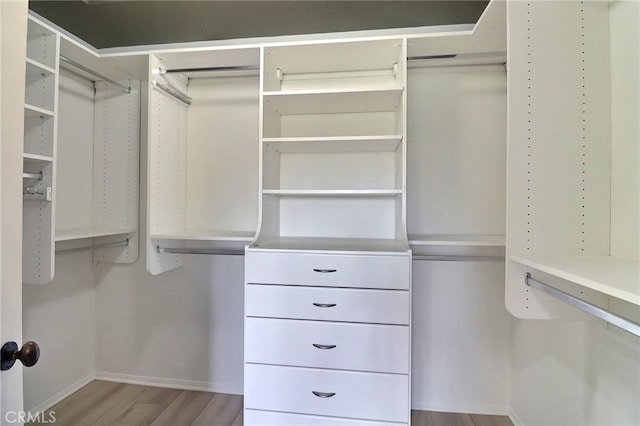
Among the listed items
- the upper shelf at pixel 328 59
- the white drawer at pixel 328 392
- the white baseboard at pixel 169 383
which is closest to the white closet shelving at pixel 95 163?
the white baseboard at pixel 169 383

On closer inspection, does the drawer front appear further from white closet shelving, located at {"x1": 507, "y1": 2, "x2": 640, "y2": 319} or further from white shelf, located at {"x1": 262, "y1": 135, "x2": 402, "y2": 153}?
white shelf, located at {"x1": 262, "y1": 135, "x2": 402, "y2": 153}

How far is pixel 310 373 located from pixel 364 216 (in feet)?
3.26

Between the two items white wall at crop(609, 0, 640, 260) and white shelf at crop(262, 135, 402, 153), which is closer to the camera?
white wall at crop(609, 0, 640, 260)

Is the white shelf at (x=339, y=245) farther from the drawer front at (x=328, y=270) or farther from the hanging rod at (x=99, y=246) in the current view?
the hanging rod at (x=99, y=246)

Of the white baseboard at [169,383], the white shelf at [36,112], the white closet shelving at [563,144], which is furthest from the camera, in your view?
the white baseboard at [169,383]

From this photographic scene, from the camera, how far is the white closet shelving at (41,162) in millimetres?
1666

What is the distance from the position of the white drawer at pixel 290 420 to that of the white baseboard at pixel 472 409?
26.9 inches

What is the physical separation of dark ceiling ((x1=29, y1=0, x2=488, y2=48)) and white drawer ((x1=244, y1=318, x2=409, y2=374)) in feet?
6.06

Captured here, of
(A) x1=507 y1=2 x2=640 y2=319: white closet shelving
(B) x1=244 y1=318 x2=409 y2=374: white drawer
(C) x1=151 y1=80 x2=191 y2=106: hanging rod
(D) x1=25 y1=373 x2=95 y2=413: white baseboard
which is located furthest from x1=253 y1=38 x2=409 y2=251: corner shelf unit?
(D) x1=25 y1=373 x2=95 y2=413: white baseboard

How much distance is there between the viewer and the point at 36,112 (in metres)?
1.60

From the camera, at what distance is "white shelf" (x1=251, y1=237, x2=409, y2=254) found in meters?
1.68

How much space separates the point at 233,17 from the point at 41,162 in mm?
1407

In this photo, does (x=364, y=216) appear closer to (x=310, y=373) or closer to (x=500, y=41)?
(x=310, y=373)

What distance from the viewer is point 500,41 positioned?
1728 millimetres
